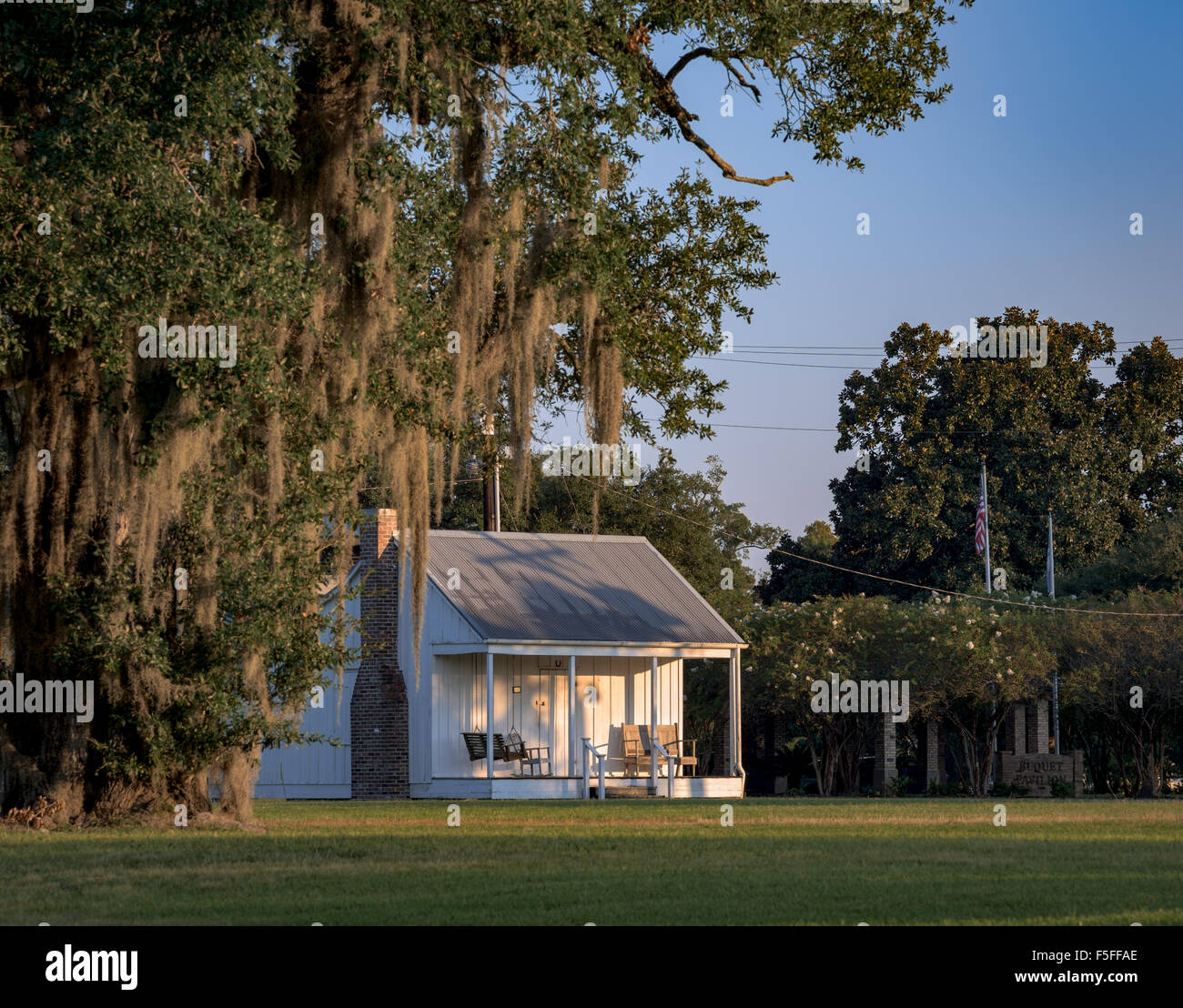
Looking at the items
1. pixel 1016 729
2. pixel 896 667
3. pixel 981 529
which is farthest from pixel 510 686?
pixel 981 529

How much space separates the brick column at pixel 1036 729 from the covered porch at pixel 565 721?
7.04 metres

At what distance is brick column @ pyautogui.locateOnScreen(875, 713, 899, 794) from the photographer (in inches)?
1189

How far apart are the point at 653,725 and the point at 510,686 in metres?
2.68

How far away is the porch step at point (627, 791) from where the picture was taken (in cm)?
2714

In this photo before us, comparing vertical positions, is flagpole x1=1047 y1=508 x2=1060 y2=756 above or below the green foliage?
below

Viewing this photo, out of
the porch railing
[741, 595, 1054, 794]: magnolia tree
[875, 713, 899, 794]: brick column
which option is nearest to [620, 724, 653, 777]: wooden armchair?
the porch railing

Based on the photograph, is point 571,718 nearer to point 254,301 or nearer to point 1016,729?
point 1016,729

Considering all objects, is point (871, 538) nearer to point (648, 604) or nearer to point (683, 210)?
point (648, 604)

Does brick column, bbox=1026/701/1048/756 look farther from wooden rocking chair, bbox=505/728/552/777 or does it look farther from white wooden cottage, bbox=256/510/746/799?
wooden rocking chair, bbox=505/728/552/777

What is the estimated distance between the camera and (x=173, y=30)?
38.8 ft

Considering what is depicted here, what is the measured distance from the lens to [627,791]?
1085 inches

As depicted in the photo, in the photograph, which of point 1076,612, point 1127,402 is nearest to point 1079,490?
point 1127,402

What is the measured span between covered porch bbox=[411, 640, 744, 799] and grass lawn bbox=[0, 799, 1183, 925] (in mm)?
9929
